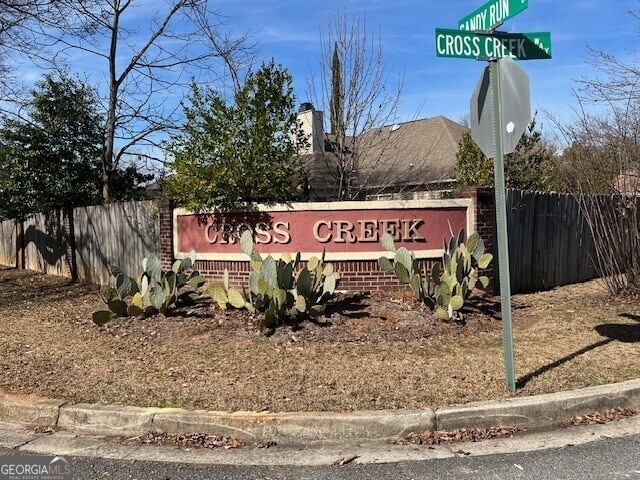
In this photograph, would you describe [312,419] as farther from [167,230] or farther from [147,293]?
[167,230]

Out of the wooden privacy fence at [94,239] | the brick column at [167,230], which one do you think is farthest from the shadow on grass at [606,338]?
the wooden privacy fence at [94,239]

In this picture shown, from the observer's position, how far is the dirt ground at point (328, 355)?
4.89 m

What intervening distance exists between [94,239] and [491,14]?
10.1m

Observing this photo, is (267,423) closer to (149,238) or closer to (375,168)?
(149,238)

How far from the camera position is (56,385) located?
5.24 m

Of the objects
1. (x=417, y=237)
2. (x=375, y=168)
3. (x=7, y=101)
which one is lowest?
(x=417, y=237)

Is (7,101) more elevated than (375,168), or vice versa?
(7,101)

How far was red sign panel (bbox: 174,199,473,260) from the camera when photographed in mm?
8656

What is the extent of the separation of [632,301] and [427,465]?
20.6 feet

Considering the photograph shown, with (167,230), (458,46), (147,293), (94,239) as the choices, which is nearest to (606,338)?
(458,46)

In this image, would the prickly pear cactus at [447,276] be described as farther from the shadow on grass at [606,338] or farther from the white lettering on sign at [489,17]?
the white lettering on sign at [489,17]

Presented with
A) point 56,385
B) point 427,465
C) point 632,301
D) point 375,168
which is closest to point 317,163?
point 375,168

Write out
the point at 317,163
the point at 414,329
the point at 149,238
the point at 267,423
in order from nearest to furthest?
the point at 267,423, the point at 414,329, the point at 149,238, the point at 317,163

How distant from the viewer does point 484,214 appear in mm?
9148
